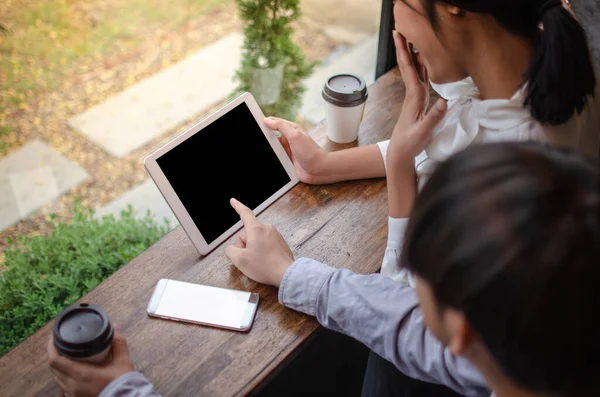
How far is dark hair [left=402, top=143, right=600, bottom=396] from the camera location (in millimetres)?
583

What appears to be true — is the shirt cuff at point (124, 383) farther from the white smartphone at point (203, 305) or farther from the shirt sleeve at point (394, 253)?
the shirt sleeve at point (394, 253)

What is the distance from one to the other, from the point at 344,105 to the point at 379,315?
58cm

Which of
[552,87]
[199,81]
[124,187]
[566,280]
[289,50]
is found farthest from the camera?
[199,81]

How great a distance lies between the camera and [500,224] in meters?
0.61

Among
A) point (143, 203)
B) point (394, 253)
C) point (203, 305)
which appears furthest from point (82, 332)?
point (143, 203)

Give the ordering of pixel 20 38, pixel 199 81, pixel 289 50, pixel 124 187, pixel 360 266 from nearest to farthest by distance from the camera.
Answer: pixel 360 266 → pixel 20 38 → pixel 289 50 → pixel 124 187 → pixel 199 81

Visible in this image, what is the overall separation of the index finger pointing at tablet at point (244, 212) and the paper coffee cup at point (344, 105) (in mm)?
366

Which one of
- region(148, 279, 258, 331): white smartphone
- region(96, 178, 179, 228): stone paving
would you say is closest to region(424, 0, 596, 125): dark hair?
region(148, 279, 258, 331): white smartphone

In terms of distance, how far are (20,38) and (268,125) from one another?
1.17m

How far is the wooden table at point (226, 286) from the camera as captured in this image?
1035 millimetres

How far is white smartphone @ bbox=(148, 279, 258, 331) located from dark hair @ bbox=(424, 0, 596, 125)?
65 cm

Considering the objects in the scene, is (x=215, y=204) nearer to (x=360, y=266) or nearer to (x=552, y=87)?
(x=360, y=266)

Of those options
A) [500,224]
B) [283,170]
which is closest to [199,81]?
[283,170]

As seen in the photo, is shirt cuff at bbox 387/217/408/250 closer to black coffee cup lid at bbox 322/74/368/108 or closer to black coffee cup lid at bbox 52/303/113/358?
black coffee cup lid at bbox 322/74/368/108
